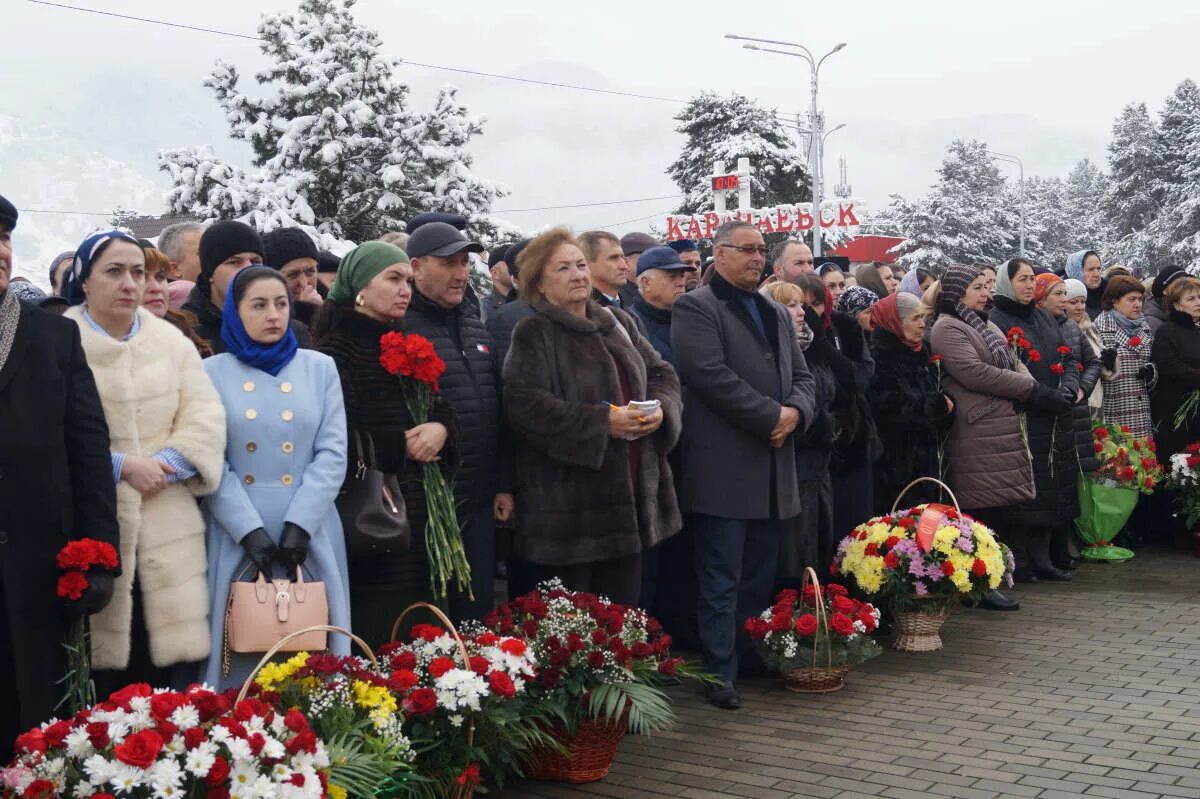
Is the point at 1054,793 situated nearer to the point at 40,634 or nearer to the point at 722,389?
the point at 722,389

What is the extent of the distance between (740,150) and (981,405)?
4497cm

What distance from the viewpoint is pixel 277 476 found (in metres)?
5.03

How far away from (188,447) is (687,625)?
3750 mm

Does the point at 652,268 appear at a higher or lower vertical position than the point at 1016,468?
higher

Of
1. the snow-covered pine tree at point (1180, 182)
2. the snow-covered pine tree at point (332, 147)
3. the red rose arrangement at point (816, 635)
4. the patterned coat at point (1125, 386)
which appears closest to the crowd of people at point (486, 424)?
the red rose arrangement at point (816, 635)

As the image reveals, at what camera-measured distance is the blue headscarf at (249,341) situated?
5.02 meters

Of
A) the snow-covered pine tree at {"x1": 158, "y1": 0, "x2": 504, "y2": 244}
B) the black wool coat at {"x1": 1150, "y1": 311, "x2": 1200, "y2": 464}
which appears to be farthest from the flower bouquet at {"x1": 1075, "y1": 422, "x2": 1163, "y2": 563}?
the snow-covered pine tree at {"x1": 158, "y1": 0, "x2": 504, "y2": 244}

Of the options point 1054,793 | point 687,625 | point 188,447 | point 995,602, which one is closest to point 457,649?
point 188,447

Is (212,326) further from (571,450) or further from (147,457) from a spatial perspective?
(571,450)

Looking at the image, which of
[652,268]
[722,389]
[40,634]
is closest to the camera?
[40,634]

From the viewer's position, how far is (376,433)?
5375 millimetres

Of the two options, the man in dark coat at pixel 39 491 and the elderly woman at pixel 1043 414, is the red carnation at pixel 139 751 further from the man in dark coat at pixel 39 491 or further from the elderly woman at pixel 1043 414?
the elderly woman at pixel 1043 414

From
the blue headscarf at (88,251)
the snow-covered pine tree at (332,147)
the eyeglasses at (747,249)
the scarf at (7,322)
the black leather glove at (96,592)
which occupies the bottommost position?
the black leather glove at (96,592)

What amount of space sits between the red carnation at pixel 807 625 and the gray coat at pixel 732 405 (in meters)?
0.50
